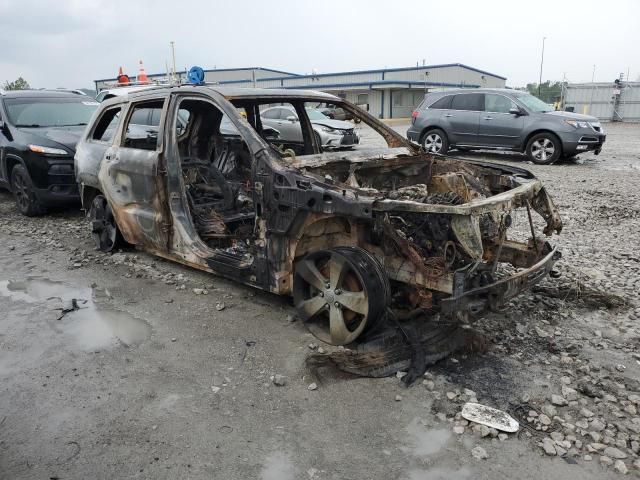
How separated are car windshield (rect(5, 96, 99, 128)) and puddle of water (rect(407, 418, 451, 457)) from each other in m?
7.52

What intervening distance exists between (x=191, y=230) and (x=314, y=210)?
1591mm

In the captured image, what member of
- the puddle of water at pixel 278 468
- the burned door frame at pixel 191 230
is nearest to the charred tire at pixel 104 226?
the burned door frame at pixel 191 230

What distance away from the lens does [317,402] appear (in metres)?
3.10

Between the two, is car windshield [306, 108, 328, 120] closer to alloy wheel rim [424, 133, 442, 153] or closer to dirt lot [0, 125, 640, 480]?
alloy wheel rim [424, 133, 442, 153]

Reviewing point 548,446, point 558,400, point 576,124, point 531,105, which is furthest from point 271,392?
point 531,105

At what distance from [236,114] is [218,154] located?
199cm

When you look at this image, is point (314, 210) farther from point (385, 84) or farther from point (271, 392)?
point (385, 84)

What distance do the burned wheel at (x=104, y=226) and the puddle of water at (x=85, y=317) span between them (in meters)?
0.92

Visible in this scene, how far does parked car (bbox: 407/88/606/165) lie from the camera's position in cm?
1190

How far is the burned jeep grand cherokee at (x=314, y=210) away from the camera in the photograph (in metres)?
3.41

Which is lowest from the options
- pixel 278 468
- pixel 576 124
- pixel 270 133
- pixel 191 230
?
pixel 278 468

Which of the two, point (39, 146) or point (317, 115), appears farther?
point (317, 115)

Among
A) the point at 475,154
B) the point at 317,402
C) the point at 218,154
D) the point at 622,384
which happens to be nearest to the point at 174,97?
the point at 218,154

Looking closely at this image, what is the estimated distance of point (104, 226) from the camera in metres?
6.02
